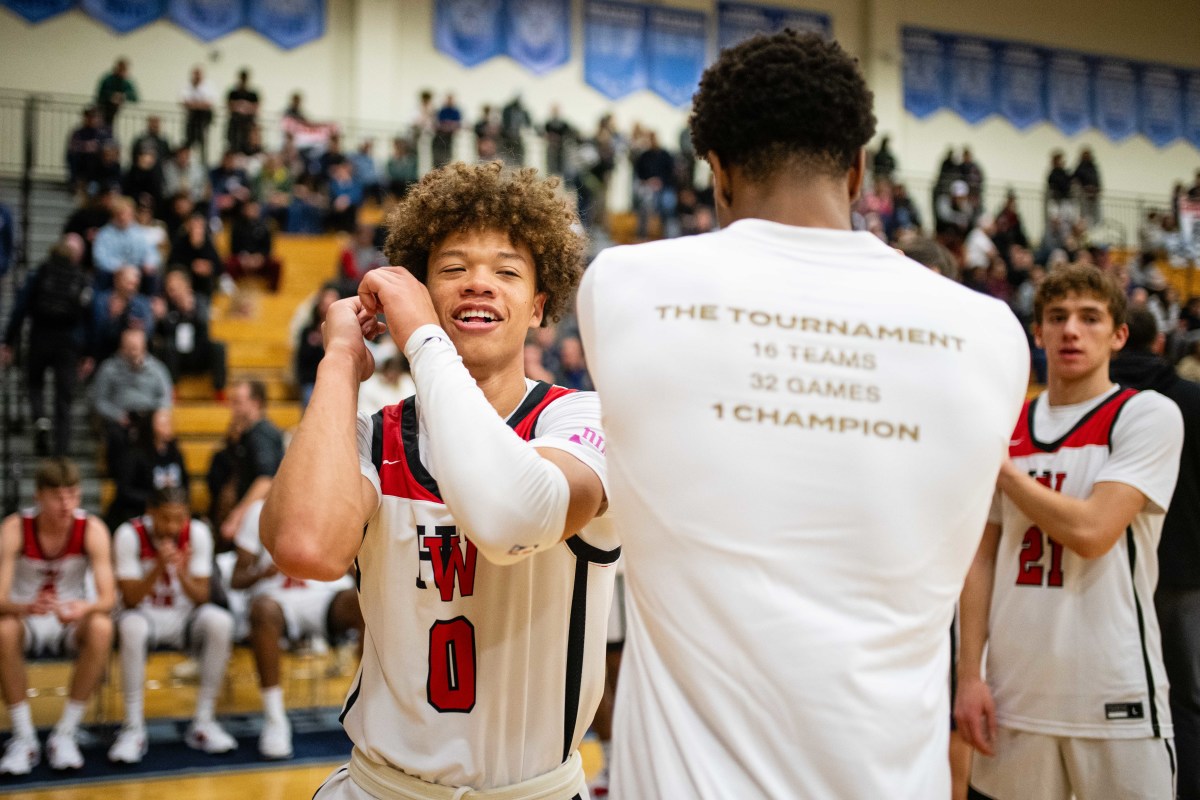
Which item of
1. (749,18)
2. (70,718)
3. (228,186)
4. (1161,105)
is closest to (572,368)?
(228,186)

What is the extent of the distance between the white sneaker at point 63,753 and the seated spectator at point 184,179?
9.74 metres

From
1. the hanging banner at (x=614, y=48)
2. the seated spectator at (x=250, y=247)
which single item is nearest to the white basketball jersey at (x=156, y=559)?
the seated spectator at (x=250, y=247)

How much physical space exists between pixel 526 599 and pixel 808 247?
1.04 meters

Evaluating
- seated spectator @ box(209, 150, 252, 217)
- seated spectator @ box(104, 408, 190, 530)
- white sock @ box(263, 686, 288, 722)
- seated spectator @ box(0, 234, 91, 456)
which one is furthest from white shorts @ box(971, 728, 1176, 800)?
seated spectator @ box(209, 150, 252, 217)

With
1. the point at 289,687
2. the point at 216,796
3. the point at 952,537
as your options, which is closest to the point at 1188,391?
the point at 952,537

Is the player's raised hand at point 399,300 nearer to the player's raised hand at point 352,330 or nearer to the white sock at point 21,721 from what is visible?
the player's raised hand at point 352,330

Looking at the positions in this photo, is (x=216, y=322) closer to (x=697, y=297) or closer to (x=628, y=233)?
(x=628, y=233)

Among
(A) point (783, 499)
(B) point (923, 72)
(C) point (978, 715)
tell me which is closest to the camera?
(A) point (783, 499)

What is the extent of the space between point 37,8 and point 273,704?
15560 millimetres

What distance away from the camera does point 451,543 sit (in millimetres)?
2371

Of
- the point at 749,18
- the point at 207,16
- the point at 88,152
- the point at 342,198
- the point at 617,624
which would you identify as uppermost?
the point at 749,18

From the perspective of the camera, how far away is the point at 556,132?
18922mm

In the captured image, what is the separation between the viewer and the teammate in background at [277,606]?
714 cm

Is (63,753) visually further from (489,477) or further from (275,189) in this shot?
(275,189)
